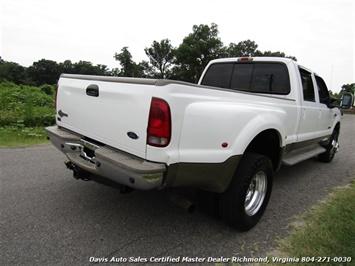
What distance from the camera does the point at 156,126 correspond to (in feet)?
6.40

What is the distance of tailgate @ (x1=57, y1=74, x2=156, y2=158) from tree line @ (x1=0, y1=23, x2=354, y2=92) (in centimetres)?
3368

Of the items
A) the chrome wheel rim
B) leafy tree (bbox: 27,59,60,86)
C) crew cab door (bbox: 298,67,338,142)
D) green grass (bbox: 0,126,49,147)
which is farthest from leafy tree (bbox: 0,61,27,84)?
the chrome wheel rim

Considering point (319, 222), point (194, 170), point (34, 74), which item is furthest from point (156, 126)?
point (34, 74)

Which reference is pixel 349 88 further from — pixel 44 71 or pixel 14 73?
pixel 44 71

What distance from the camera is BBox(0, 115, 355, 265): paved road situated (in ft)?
7.42

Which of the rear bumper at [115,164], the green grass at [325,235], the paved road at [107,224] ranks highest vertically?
the rear bumper at [115,164]

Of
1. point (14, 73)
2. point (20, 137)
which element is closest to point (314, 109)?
point (20, 137)

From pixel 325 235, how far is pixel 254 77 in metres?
2.47

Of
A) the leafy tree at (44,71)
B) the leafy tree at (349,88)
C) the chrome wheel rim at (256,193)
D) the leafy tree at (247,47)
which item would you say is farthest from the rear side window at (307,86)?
the leafy tree at (44,71)

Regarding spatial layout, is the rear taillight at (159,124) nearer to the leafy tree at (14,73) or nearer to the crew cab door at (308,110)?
the crew cab door at (308,110)

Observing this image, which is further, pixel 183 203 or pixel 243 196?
pixel 243 196

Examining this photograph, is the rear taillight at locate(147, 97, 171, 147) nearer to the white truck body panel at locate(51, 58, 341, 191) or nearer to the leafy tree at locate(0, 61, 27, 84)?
the white truck body panel at locate(51, 58, 341, 191)

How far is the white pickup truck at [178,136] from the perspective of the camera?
197 centimetres

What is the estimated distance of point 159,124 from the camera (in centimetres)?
194
